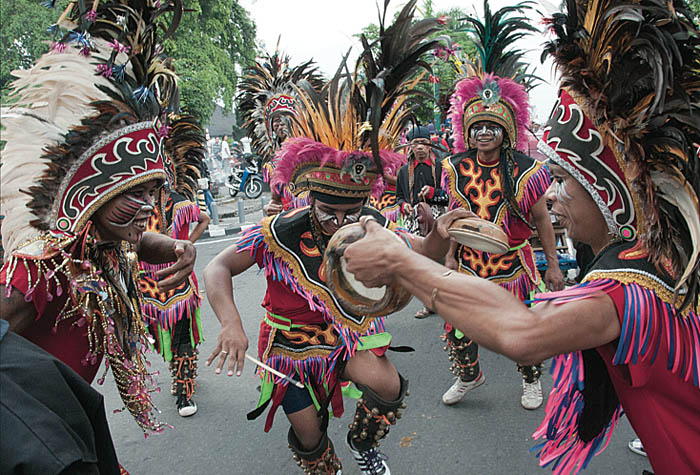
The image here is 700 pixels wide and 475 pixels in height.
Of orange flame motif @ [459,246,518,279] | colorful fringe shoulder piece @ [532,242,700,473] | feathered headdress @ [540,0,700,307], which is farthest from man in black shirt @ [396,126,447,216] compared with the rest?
colorful fringe shoulder piece @ [532,242,700,473]

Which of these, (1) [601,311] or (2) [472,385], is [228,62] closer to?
(2) [472,385]

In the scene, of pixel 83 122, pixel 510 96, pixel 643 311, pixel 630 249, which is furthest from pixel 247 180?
pixel 643 311

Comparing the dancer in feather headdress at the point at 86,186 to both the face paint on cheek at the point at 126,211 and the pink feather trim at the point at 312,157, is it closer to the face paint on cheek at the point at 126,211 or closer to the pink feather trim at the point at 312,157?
the face paint on cheek at the point at 126,211

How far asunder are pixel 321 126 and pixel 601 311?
1518mm

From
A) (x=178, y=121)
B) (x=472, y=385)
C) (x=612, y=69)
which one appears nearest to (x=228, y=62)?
(x=178, y=121)

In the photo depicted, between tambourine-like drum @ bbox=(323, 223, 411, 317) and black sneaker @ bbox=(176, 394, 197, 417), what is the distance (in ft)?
8.73

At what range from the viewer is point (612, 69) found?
54.3 inches

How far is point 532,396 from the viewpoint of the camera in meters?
3.50

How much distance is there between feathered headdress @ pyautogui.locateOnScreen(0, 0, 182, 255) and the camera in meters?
1.79

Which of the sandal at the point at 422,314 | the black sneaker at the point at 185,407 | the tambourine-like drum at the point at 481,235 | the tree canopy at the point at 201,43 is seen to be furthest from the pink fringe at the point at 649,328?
the tree canopy at the point at 201,43

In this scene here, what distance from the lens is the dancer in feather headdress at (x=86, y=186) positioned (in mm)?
1740

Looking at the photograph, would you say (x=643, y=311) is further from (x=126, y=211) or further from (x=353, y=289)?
(x=126, y=211)

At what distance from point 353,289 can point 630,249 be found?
920mm

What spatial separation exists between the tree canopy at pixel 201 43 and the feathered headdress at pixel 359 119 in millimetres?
11496
